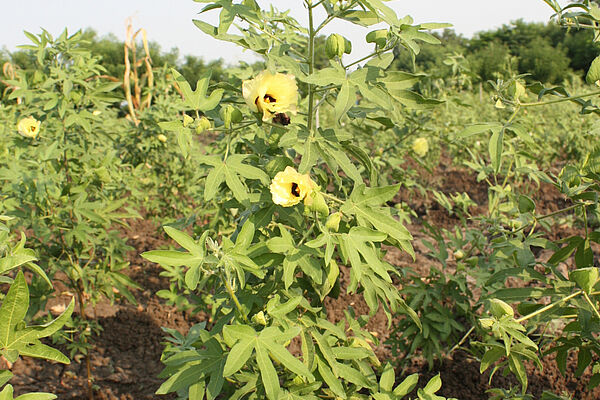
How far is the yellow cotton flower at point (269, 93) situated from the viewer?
1125 mm

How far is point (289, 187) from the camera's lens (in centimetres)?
110

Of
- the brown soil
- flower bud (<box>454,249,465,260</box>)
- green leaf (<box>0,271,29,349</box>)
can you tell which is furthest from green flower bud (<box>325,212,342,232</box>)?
flower bud (<box>454,249,465,260</box>)

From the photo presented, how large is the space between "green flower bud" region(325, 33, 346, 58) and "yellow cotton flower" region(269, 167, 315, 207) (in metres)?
0.31

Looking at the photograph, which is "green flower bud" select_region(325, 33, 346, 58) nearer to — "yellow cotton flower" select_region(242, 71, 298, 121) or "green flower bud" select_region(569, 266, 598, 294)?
"yellow cotton flower" select_region(242, 71, 298, 121)

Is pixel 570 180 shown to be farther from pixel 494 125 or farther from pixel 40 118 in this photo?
pixel 40 118

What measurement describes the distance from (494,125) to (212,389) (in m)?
0.98

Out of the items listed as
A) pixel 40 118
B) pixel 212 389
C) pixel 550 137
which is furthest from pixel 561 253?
pixel 550 137

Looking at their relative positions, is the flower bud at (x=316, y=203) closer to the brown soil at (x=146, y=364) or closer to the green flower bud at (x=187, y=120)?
the green flower bud at (x=187, y=120)

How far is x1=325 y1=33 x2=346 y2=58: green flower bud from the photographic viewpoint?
115 cm

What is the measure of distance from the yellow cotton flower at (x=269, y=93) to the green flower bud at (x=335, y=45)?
0.11 m

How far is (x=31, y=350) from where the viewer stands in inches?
33.4

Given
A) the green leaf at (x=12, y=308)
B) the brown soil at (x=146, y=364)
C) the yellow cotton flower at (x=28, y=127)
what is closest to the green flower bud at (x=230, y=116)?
the green leaf at (x=12, y=308)

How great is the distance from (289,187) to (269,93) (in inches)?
9.4

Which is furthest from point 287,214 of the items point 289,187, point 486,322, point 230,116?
point 486,322
